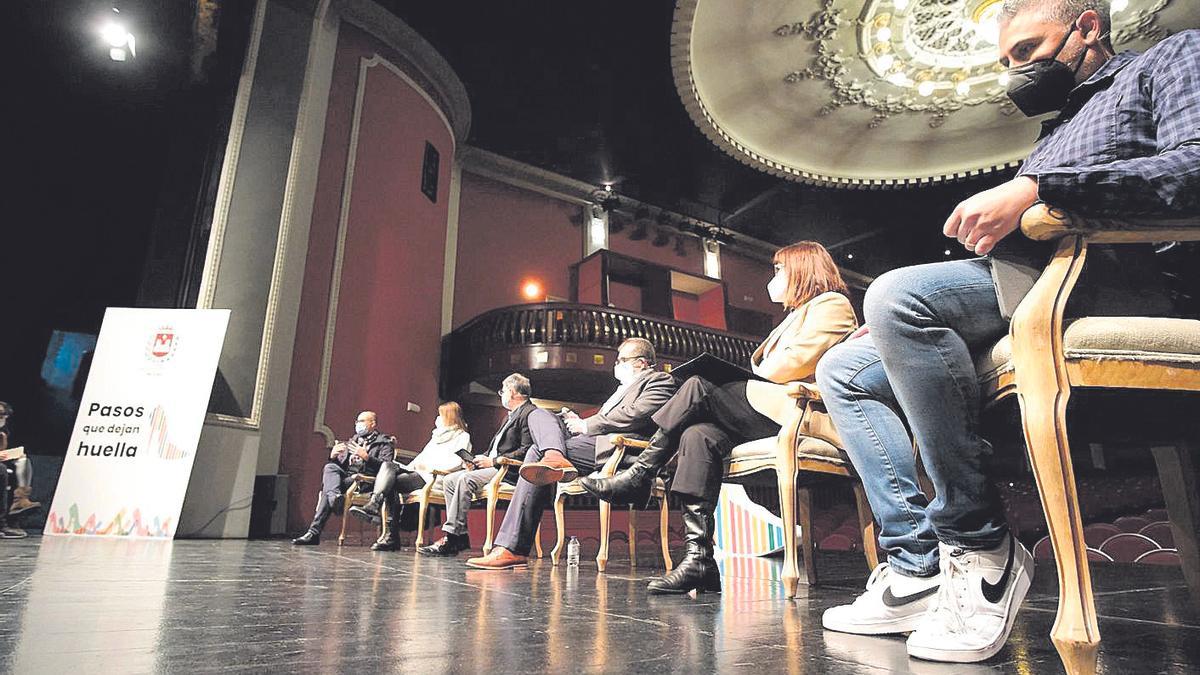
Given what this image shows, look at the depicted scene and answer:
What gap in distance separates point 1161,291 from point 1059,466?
391 mm

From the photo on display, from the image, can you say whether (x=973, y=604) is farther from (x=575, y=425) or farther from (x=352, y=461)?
(x=352, y=461)

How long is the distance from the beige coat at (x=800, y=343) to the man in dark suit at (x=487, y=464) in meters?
1.68

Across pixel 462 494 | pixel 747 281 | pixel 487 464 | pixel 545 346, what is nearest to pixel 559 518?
pixel 487 464

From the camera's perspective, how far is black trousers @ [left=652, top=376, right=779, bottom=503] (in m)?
2.24

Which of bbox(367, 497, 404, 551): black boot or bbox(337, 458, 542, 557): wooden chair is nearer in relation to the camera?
bbox(337, 458, 542, 557): wooden chair

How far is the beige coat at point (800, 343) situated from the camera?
2027 mm

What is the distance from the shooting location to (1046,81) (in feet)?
3.81

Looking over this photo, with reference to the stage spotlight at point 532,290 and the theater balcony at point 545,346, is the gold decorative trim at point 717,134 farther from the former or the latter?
the stage spotlight at point 532,290

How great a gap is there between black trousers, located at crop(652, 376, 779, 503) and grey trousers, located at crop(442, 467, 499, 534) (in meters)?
2.05

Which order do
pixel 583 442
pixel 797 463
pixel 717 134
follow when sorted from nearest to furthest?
pixel 797 463 → pixel 583 442 → pixel 717 134

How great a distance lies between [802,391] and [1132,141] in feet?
3.70

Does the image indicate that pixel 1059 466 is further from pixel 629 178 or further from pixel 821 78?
pixel 629 178

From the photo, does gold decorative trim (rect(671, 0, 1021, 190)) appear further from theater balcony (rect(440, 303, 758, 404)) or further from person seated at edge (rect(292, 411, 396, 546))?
person seated at edge (rect(292, 411, 396, 546))

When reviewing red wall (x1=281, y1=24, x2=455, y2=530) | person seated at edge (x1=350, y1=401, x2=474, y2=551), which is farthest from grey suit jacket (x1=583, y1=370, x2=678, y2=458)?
red wall (x1=281, y1=24, x2=455, y2=530)
